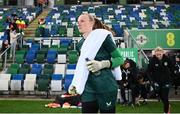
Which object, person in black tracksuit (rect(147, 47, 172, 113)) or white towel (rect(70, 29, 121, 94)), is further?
person in black tracksuit (rect(147, 47, 172, 113))

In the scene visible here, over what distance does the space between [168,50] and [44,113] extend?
28.1 ft

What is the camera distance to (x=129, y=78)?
13.6 m

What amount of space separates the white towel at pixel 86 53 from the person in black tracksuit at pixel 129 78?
895 centimetres

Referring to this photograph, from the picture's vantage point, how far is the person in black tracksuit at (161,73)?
898cm

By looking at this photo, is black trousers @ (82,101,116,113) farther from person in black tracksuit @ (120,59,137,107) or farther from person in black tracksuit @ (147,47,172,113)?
person in black tracksuit @ (120,59,137,107)

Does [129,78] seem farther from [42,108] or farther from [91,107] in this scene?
[91,107]

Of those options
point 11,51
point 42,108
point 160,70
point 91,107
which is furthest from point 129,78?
point 91,107

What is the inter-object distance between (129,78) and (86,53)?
30.6 ft

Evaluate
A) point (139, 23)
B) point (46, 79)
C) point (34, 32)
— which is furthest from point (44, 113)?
point (139, 23)

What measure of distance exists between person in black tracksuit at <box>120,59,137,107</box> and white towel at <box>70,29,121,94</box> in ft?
29.4

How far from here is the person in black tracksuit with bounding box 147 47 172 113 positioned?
29.5 feet

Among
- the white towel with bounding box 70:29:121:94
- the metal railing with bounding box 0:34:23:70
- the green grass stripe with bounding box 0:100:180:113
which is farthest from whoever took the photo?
the metal railing with bounding box 0:34:23:70

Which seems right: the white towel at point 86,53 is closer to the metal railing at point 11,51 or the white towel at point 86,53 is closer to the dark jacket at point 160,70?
the dark jacket at point 160,70

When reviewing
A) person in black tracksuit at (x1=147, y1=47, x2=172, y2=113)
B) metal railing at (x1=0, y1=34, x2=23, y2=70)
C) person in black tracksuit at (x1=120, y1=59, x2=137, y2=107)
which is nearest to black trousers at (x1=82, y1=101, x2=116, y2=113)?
person in black tracksuit at (x1=147, y1=47, x2=172, y2=113)
